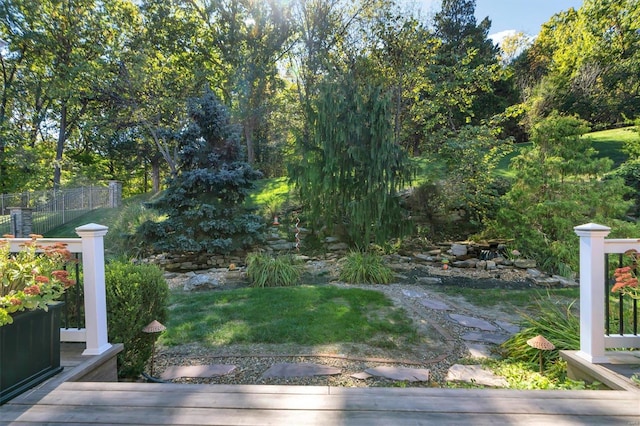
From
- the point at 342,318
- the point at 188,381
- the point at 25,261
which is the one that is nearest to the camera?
the point at 25,261

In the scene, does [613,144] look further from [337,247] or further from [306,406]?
[306,406]

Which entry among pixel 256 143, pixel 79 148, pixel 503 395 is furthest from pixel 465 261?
pixel 79 148

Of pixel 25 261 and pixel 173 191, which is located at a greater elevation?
pixel 173 191

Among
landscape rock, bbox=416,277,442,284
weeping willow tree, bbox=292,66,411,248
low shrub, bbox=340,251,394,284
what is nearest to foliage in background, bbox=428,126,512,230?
weeping willow tree, bbox=292,66,411,248

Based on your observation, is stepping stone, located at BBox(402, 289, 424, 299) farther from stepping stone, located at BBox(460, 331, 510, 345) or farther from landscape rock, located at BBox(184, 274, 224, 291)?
landscape rock, located at BBox(184, 274, 224, 291)

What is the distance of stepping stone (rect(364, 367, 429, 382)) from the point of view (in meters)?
2.78

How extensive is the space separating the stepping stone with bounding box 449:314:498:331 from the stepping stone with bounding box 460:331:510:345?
16 cm

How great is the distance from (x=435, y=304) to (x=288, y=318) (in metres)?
2.14

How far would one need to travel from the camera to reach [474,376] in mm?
2844

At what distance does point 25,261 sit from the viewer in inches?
85.1

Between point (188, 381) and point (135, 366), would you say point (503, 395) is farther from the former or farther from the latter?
point (135, 366)

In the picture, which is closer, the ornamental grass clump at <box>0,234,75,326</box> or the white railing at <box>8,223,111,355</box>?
the ornamental grass clump at <box>0,234,75,326</box>

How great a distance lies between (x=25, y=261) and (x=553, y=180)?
793 cm

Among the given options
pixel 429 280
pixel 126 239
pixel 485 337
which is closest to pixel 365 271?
pixel 429 280
